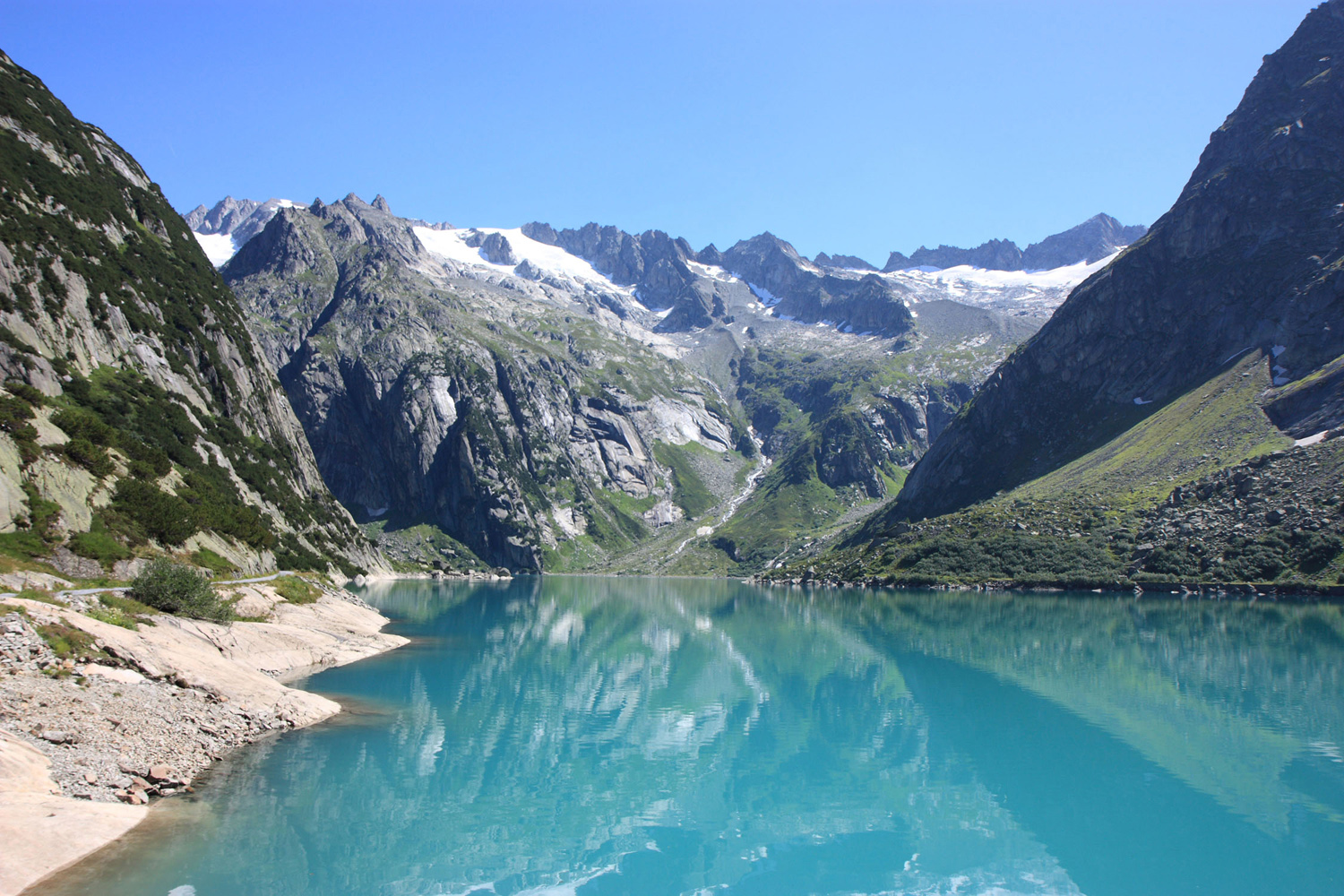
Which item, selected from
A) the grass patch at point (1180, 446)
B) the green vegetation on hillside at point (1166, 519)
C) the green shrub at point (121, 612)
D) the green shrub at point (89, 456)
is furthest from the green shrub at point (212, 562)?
the grass patch at point (1180, 446)

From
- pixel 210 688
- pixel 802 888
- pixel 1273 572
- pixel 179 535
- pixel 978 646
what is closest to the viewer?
pixel 802 888

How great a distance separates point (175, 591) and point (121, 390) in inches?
1777

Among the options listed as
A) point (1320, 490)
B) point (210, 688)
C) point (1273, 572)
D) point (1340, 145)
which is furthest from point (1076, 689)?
point (1340, 145)

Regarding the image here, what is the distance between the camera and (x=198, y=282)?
11775 cm

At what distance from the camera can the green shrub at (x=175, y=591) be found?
41.6 metres

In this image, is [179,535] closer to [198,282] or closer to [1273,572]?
[198,282]

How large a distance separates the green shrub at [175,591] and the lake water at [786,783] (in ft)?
27.0

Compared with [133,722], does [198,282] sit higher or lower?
higher

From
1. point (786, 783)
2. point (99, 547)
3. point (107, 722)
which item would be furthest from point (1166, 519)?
point (107, 722)

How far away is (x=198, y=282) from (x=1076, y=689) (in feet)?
430

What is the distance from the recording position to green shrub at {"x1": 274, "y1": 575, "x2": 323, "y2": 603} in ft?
208

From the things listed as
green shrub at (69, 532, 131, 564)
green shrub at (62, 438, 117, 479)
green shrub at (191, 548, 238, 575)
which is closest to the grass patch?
green shrub at (191, 548, 238, 575)

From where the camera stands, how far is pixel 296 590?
66.1 metres

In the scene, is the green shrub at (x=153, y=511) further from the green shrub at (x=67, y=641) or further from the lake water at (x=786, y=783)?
the green shrub at (x=67, y=641)
